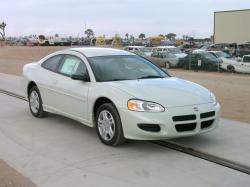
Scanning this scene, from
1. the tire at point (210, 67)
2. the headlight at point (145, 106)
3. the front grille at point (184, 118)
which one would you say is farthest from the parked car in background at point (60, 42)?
the front grille at point (184, 118)

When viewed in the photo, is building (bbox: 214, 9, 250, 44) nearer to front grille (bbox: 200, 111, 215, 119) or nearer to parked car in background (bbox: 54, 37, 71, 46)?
parked car in background (bbox: 54, 37, 71, 46)

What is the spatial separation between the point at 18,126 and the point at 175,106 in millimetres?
3306

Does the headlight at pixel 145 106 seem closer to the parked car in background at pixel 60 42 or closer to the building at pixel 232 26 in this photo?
the building at pixel 232 26

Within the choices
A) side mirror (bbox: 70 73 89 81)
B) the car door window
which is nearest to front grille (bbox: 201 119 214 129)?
side mirror (bbox: 70 73 89 81)

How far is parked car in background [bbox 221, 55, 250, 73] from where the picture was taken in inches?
1109

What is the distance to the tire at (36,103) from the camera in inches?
362

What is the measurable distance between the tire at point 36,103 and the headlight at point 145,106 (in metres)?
2.98

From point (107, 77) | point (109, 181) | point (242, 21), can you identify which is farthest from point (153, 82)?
point (242, 21)

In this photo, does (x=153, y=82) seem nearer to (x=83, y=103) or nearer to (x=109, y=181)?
(x=83, y=103)

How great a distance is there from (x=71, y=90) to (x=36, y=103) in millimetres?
1691

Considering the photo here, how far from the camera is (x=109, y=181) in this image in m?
5.49

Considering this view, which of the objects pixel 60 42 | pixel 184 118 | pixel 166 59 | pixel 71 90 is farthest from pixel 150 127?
pixel 60 42

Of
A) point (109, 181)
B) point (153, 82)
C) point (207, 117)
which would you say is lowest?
point (109, 181)

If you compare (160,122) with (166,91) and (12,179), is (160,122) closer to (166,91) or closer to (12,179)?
(166,91)
